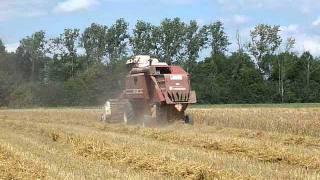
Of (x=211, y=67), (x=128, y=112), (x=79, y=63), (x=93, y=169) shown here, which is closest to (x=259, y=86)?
(x=211, y=67)

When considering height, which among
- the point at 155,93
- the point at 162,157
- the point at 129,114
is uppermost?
the point at 155,93

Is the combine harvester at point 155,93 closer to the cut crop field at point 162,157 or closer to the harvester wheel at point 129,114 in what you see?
the harvester wheel at point 129,114

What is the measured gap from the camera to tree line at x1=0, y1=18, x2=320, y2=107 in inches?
2363

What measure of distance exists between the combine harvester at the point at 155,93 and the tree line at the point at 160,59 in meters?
33.1

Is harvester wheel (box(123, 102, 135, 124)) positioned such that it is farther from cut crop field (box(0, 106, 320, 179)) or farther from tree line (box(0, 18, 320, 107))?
tree line (box(0, 18, 320, 107))

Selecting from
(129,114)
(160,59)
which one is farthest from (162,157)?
(160,59)

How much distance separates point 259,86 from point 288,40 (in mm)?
13222

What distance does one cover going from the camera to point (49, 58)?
84312 millimetres

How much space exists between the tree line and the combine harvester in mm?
33105

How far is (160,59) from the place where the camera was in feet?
251

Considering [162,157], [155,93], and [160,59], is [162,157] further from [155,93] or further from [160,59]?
[160,59]

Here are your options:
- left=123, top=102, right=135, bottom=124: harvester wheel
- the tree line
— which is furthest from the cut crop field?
the tree line

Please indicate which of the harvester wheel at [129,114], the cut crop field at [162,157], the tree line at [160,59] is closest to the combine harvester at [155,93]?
the harvester wheel at [129,114]

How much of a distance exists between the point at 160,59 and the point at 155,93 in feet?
179
